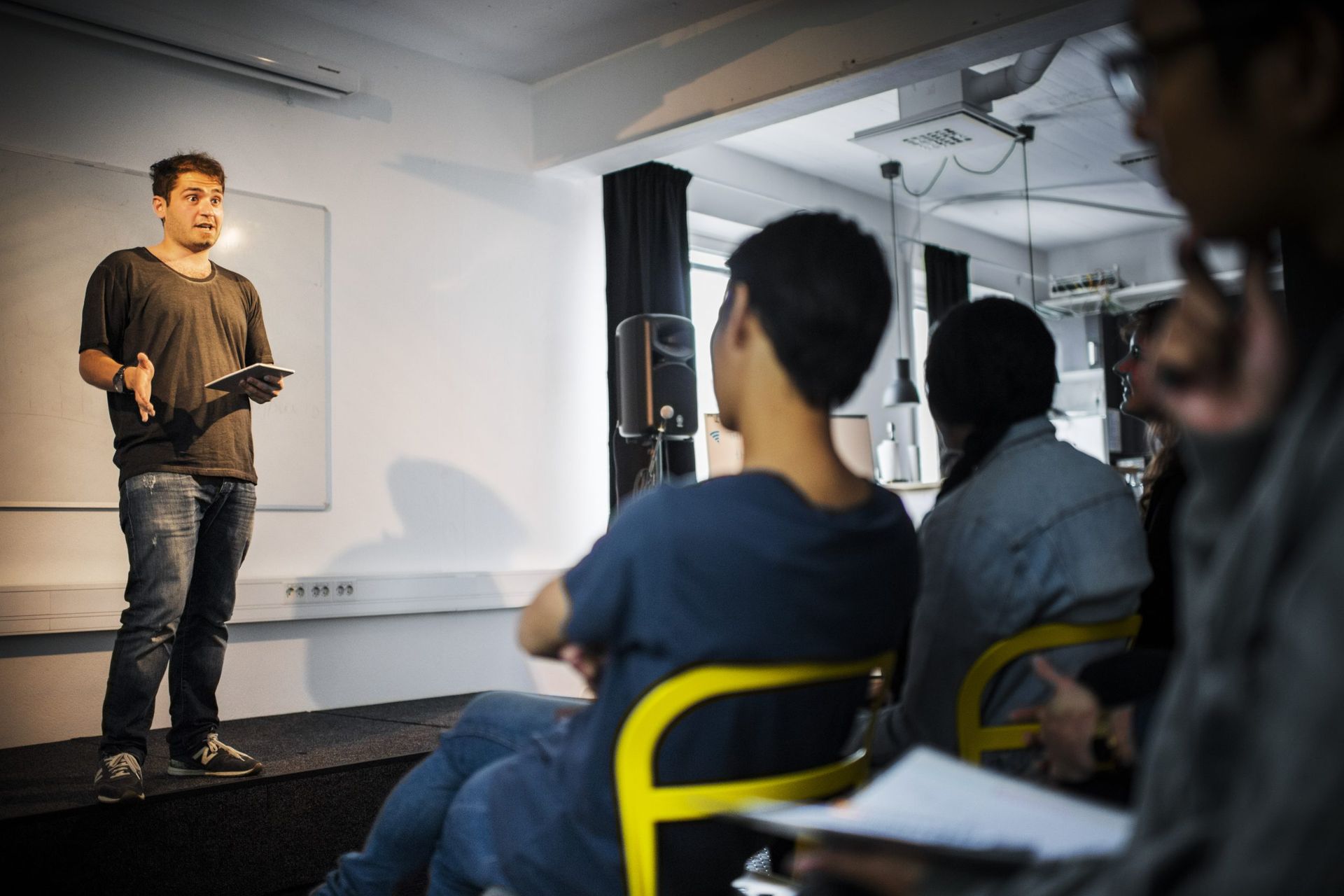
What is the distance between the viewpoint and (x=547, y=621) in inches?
43.6

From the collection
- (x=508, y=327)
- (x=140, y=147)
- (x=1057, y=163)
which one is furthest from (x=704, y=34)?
(x=1057, y=163)

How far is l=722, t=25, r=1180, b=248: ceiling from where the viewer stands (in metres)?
5.71

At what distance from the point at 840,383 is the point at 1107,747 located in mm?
486

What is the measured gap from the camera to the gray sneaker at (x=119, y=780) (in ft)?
8.49

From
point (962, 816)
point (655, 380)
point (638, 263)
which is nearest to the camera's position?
point (962, 816)

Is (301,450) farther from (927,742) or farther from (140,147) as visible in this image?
(927,742)

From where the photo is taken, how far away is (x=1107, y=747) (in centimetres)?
108

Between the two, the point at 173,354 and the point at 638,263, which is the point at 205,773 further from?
the point at 638,263

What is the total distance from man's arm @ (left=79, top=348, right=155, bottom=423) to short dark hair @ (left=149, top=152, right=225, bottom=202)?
1.77ft

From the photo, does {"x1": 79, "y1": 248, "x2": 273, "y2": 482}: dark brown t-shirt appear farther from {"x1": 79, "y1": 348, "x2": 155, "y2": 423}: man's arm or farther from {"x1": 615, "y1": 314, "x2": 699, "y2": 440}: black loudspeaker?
{"x1": 615, "y1": 314, "x2": 699, "y2": 440}: black loudspeaker

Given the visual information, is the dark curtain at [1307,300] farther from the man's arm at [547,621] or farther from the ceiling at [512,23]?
the ceiling at [512,23]

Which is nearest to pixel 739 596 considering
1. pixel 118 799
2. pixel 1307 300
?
pixel 1307 300

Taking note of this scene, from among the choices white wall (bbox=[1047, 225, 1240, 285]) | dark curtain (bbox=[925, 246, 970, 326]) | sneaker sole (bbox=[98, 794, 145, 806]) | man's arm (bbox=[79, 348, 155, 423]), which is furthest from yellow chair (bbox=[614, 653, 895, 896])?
white wall (bbox=[1047, 225, 1240, 285])

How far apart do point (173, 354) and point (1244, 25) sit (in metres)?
3.04
